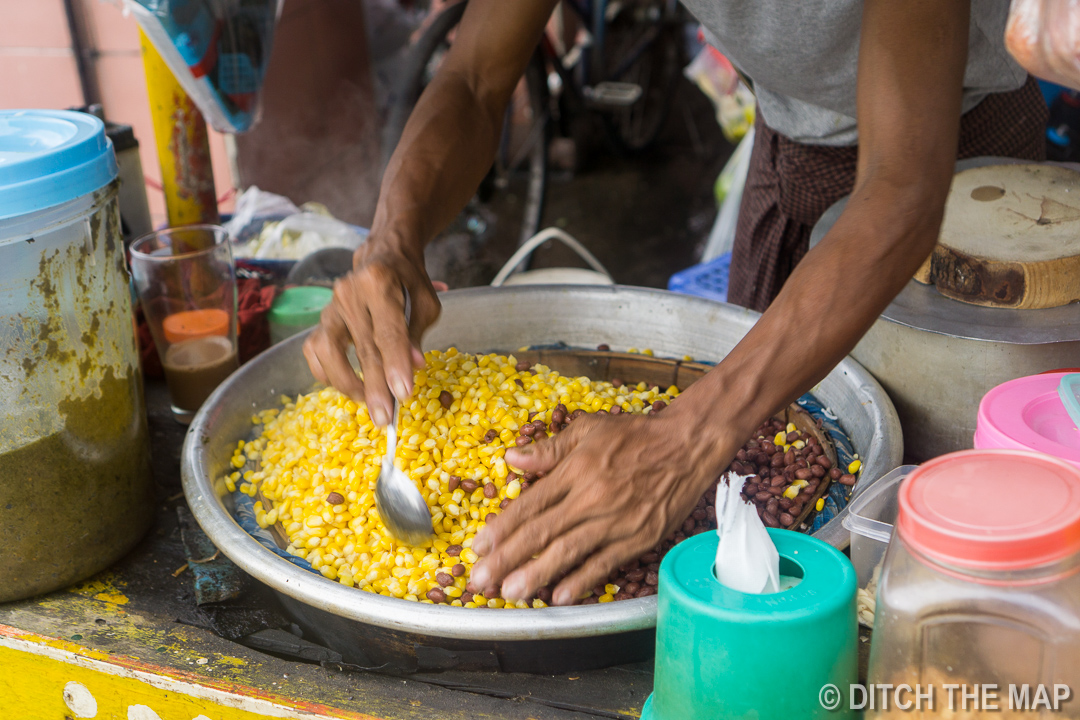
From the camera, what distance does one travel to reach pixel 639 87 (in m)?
8.27

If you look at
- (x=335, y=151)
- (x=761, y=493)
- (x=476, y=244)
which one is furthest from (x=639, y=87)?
(x=761, y=493)

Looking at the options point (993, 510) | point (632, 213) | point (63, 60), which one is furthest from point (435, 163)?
point (632, 213)

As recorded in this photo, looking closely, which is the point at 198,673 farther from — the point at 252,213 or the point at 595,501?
the point at 252,213

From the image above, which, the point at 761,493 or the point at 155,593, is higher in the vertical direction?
the point at 761,493

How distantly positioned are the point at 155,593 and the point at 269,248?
5.42 ft

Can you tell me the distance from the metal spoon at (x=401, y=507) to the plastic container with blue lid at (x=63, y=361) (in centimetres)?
54

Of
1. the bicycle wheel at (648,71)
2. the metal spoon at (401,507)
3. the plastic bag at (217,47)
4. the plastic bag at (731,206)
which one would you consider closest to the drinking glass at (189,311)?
the plastic bag at (217,47)

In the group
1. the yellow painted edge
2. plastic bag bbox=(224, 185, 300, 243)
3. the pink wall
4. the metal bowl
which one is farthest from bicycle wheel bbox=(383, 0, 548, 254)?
the yellow painted edge

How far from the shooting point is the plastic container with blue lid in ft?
4.35

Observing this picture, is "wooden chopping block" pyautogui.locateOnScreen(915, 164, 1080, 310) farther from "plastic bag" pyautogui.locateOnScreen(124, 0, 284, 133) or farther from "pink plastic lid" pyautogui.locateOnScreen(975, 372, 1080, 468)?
"plastic bag" pyautogui.locateOnScreen(124, 0, 284, 133)

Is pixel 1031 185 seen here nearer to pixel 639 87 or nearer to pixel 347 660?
pixel 347 660

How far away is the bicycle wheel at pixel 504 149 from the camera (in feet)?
17.1

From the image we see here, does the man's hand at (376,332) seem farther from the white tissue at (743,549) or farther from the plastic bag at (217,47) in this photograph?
the plastic bag at (217,47)

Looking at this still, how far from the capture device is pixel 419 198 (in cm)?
183
